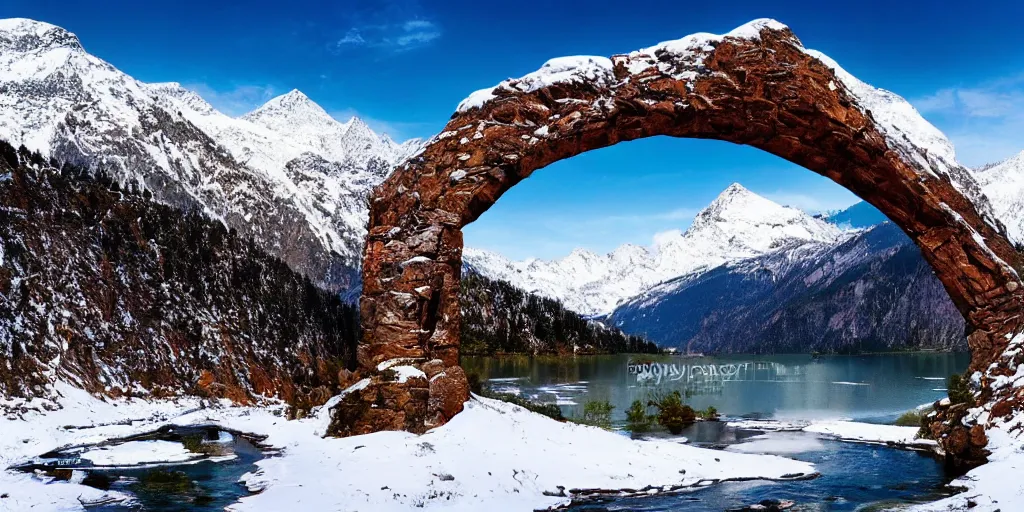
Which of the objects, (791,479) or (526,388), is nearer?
(791,479)

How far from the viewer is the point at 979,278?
19.5m

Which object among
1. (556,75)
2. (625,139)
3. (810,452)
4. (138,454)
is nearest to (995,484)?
(810,452)

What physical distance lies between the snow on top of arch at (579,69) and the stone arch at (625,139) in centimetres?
3

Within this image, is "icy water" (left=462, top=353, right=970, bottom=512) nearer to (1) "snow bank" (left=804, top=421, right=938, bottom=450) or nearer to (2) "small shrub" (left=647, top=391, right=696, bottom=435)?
(1) "snow bank" (left=804, top=421, right=938, bottom=450)

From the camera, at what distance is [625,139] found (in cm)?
1891

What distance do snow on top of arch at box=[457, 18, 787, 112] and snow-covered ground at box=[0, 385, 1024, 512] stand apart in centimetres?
661

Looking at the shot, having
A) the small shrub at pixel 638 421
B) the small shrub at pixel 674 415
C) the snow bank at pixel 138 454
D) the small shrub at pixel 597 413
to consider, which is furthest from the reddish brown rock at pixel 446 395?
the small shrub at pixel 597 413

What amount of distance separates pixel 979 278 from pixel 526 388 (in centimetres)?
4936

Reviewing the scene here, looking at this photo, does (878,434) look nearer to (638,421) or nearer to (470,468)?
(638,421)

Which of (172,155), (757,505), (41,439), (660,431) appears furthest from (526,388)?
(172,155)

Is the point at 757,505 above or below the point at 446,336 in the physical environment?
below

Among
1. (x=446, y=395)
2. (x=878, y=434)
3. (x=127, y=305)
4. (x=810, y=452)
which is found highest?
(x=127, y=305)

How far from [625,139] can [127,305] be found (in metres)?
34.0

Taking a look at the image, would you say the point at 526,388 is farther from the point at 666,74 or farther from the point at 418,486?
the point at 418,486
